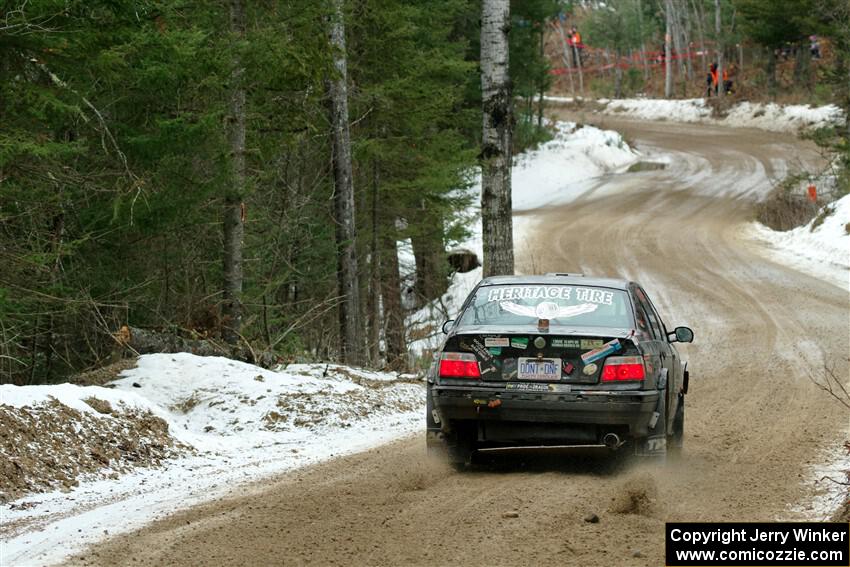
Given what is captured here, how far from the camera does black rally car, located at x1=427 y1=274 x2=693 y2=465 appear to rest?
26.1 ft

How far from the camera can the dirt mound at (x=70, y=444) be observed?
309 inches

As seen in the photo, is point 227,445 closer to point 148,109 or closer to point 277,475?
point 277,475

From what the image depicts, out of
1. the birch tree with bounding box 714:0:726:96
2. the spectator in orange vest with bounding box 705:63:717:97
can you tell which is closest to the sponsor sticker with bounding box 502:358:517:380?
the birch tree with bounding box 714:0:726:96

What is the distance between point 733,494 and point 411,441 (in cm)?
357

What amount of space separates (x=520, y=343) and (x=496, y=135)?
25.8 ft

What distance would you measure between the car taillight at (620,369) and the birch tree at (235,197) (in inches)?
255

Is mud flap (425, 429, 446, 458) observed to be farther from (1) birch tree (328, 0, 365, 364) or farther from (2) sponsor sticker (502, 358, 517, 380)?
(1) birch tree (328, 0, 365, 364)

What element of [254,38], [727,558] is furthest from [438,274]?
[727,558]

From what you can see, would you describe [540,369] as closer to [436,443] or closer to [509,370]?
[509,370]

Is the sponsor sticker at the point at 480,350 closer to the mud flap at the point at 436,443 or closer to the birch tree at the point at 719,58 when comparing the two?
the mud flap at the point at 436,443

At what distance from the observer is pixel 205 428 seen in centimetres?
1065

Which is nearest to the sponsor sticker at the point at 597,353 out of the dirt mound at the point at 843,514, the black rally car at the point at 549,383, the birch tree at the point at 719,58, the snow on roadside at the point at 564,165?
the black rally car at the point at 549,383

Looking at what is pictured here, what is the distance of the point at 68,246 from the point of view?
34.1ft

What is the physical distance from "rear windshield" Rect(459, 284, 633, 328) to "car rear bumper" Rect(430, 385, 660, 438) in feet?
2.12
